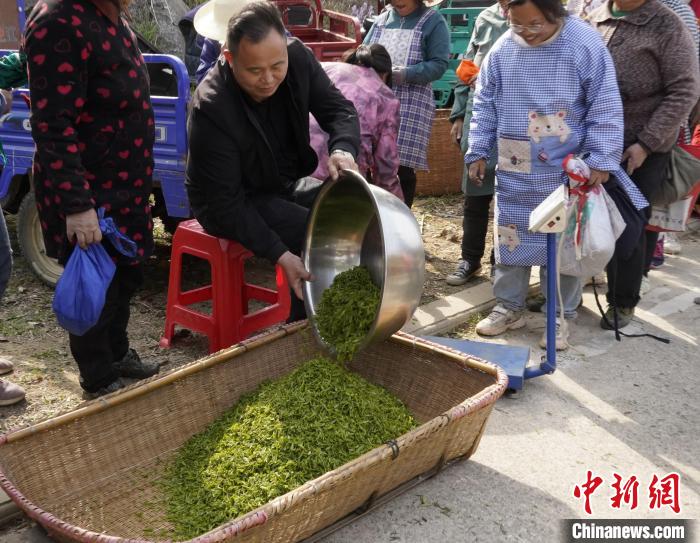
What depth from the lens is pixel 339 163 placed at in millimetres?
3219

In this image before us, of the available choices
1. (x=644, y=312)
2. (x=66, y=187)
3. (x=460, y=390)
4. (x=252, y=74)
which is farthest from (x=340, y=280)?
(x=644, y=312)

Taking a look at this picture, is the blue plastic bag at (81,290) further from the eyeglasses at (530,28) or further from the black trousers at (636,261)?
the black trousers at (636,261)

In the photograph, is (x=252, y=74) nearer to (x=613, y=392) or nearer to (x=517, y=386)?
(x=517, y=386)

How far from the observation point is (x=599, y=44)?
12.6ft

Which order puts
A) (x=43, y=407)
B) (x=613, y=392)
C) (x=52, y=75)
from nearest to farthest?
(x=52, y=75)
(x=43, y=407)
(x=613, y=392)

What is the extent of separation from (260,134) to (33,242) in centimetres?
225

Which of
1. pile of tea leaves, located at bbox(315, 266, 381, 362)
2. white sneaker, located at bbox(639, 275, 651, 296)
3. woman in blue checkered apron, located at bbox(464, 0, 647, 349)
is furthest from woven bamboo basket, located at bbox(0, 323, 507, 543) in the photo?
white sneaker, located at bbox(639, 275, 651, 296)

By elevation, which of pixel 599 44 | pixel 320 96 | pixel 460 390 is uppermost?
pixel 599 44

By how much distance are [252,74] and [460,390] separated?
1.60m

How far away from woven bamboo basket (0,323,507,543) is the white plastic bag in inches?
41.2

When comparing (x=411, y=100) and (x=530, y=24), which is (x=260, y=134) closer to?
(x=530, y=24)

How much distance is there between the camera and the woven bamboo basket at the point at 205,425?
2.36 meters

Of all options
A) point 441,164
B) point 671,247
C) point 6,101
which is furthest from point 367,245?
point 441,164

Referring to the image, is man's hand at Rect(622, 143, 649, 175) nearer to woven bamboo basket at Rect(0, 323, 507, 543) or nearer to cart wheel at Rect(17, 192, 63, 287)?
woven bamboo basket at Rect(0, 323, 507, 543)
